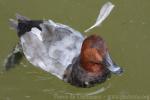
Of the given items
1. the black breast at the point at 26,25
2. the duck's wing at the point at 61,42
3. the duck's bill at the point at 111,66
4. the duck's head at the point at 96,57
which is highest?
the black breast at the point at 26,25

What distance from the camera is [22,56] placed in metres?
8.14

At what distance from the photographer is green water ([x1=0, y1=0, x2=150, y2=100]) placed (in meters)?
7.70

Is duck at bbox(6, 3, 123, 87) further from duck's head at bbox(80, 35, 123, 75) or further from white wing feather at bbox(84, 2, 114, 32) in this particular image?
white wing feather at bbox(84, 2, 114, 32)

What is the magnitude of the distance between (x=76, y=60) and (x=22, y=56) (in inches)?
37.7

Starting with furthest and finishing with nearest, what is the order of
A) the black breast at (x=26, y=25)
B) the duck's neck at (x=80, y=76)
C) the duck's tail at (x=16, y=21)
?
the duck's tail at (x=16, y=21) → the black breast at (x=26, y=25) → the duck's neck at (x=80, y=76)

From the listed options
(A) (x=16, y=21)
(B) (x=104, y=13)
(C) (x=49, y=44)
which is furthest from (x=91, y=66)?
(A) (x=16, y=21)

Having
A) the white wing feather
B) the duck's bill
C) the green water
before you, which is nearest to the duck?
the duck's bill

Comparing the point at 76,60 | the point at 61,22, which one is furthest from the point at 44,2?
the point at 76,60

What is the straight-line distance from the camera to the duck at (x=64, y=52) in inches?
284

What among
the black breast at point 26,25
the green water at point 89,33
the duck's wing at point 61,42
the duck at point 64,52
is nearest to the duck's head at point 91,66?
the duck at point 64,52

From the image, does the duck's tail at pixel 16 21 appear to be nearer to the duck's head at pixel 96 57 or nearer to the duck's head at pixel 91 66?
the duck's head at pixel 91 66

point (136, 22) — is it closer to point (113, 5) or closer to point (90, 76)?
point (113, 5)

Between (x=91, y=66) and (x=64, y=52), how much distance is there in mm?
407

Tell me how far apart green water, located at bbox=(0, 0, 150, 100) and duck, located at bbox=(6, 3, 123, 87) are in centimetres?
18
